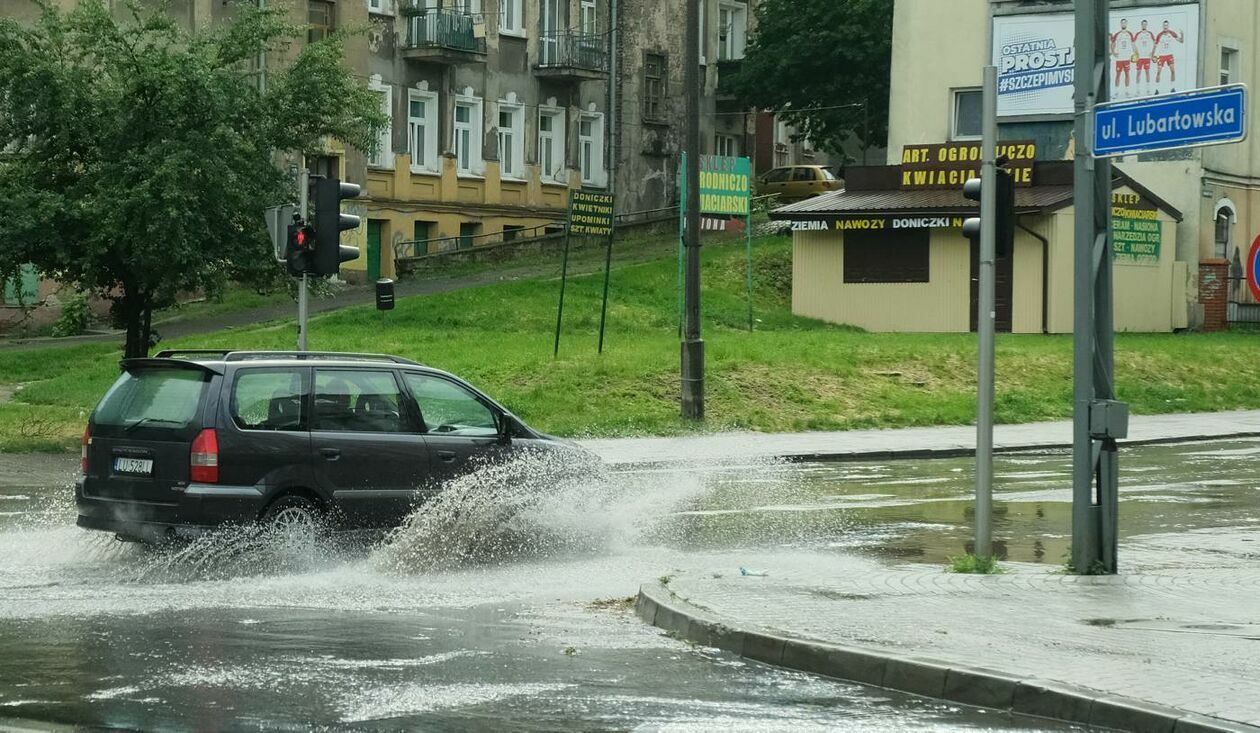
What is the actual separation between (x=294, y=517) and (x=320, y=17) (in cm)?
3769

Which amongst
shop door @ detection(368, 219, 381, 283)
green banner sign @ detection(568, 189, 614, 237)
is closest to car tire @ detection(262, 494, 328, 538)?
green banner sign @ detection(568, 189, 614, 237)

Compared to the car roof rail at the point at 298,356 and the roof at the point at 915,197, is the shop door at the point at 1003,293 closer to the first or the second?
the roof at the point at 915,197

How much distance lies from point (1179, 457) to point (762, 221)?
32973 mm

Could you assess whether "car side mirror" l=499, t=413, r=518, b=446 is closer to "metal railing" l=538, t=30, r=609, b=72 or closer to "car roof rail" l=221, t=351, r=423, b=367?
"car roof rail" l=221, t=351, r=423, b=367

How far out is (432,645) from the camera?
922 centimetres

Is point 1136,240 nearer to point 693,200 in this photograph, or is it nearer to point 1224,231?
point 1224,231

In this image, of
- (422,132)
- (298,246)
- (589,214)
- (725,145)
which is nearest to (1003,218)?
(298,246)

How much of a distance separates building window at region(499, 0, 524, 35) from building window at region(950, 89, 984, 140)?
1390 cm

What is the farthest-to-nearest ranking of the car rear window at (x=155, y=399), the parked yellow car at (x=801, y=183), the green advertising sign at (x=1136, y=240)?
1. the parked yellow car at (x=801, y=183)
2. the green advertising sign at (x=1136, y=240)
3. the car rear window at (x=155, y=399)

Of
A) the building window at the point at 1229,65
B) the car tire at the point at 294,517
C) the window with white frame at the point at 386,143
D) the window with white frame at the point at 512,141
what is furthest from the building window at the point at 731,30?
the car tire at the point at 294,517

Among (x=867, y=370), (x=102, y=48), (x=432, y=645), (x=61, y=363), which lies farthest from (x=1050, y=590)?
(x=61, y=363)

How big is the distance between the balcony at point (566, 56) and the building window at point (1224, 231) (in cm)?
1985

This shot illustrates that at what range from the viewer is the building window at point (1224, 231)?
4953cm

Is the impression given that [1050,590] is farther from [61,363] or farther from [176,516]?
[61,363]
